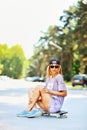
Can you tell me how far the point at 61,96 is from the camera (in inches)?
492

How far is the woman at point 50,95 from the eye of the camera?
12.3 meters

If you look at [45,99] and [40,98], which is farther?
[40,98]

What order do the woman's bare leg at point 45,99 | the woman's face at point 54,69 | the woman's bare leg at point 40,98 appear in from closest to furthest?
the woman's bare leg at point 40,98 → the woman's bare leg at point 45,99 → the woman's face at point 54,69

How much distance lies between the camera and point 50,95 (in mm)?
12508

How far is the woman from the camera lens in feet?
40.4

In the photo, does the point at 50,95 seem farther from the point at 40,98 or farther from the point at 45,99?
the point at 40,98

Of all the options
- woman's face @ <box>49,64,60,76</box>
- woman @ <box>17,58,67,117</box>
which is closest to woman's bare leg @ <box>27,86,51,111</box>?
woman @ <box>17,58,67,117</box>

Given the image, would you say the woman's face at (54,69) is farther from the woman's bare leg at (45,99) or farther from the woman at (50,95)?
the woman's bare leg at (45,99)

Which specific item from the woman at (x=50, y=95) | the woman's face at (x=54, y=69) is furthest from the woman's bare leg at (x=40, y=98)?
the woman's face at (x=54, y=69)

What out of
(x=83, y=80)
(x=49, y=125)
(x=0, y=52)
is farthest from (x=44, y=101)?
(x=0, y=52)

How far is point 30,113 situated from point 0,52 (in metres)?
150

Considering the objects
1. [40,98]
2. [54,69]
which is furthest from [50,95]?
[54,69]

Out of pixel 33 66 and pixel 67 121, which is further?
pixel 33 66

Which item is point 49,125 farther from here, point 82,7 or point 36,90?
point 82,7
